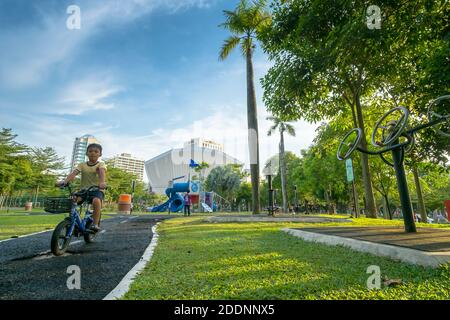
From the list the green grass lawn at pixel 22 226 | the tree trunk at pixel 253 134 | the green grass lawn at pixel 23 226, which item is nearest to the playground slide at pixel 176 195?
the tree trunk at pixel 253 134

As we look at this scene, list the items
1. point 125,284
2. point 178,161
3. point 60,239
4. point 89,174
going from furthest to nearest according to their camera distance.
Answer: point 178,161
point 89,174
point 60,239
point 125,284

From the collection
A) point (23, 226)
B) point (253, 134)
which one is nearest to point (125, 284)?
point (23, 226)

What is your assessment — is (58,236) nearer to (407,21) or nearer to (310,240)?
(310,240)

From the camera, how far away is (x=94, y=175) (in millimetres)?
5145

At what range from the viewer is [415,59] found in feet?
37.2

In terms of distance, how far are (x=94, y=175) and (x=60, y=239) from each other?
1.26m

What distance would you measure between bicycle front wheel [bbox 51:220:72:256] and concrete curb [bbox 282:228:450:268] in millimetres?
4665

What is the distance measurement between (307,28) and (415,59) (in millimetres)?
5576

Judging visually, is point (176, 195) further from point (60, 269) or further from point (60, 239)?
point (60, 269)

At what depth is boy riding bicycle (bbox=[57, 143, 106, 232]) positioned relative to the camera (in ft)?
16.3

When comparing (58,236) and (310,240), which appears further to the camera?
(310,240)

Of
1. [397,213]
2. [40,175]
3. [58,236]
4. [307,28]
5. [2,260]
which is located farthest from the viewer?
[397,213]

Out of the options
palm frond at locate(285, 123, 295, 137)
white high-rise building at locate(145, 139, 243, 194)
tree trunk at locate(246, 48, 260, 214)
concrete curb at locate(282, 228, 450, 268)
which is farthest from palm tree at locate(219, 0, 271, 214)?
white high-rise building at locate(145, 139, 243, 194)
